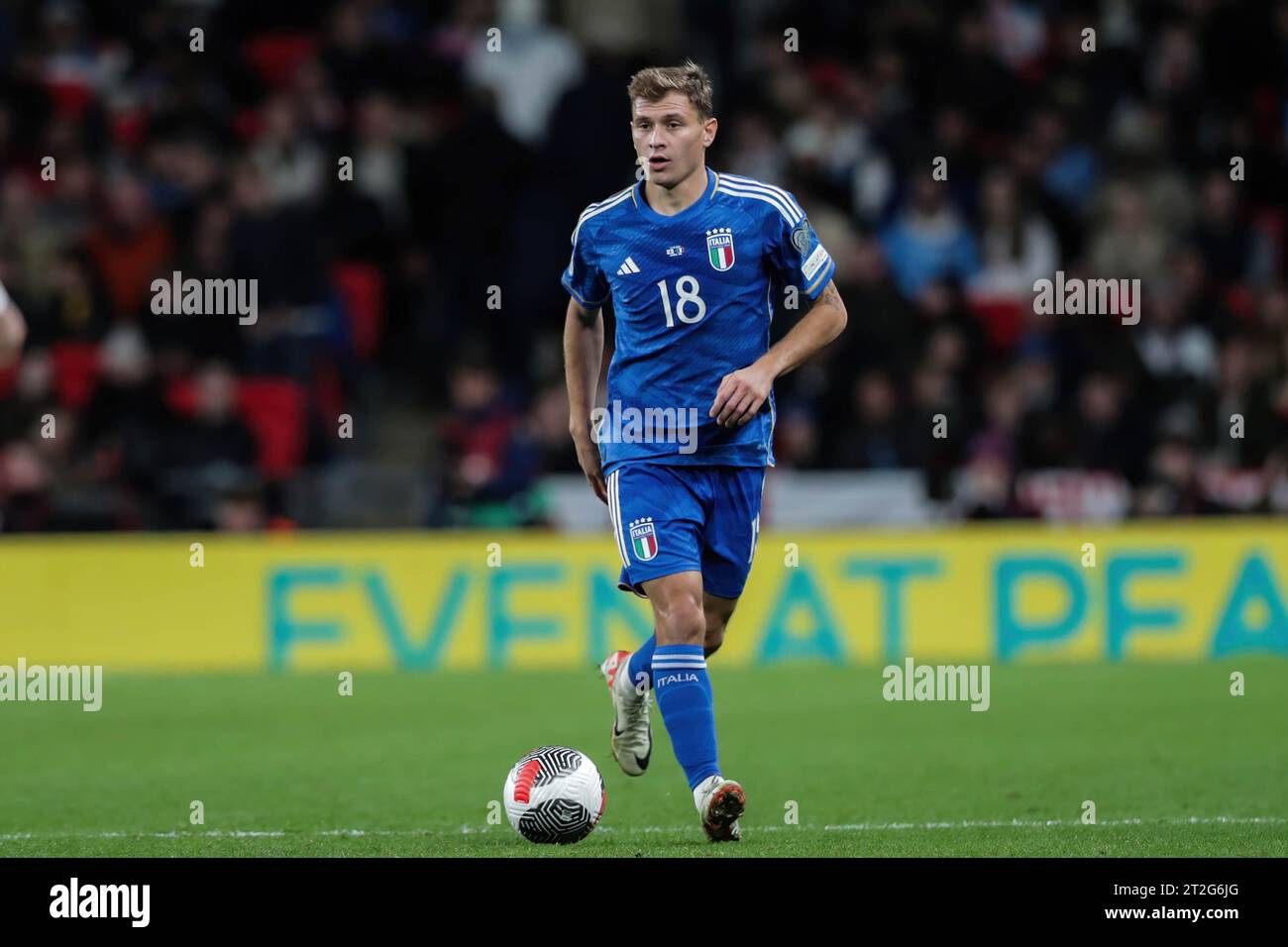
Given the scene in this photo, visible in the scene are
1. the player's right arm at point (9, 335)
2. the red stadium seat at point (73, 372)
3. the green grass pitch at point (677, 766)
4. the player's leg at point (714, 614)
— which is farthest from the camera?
the red stadium seat at point (73, 372)

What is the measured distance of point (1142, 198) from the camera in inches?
692

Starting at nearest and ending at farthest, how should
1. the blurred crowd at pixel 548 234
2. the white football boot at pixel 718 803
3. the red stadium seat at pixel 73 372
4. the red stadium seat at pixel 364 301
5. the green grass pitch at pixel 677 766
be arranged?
the white football boot at pixel 718 803
the green grass pitch at pixel 677 766
the blurred crowd at pixel 548 234
the red stadium seat at pixel 73 372
the red stadium seat at pixel 364 301

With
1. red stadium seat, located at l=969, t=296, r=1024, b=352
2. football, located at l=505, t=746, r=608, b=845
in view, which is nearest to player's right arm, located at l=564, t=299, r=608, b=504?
football, located at l=505, t=746, r=608, b=845

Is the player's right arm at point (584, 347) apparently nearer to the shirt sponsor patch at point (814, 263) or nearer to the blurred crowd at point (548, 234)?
the shirt sponsor patch at point (814, 263)

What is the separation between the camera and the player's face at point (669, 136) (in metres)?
7.00

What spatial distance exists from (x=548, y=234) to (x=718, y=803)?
1012 cm

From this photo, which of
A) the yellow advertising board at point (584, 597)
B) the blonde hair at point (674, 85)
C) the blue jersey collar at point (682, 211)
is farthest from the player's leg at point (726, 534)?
the yellow advertising board at point (584, 597)

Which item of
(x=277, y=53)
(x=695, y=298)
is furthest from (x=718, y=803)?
(x=277, y=53)

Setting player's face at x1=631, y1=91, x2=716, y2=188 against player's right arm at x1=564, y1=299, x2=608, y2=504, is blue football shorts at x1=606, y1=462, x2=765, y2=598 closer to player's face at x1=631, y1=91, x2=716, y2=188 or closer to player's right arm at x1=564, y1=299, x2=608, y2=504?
player's right arm at x1=564, y1=299, x2=608, y2=504

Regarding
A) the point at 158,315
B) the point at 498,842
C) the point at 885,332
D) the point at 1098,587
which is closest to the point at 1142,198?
the point at 885,332

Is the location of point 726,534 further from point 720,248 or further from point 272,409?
point 272,409

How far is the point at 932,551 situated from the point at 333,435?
470 centimetres

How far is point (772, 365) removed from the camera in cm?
695

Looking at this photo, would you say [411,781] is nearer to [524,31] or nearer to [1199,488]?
[1199,488]
